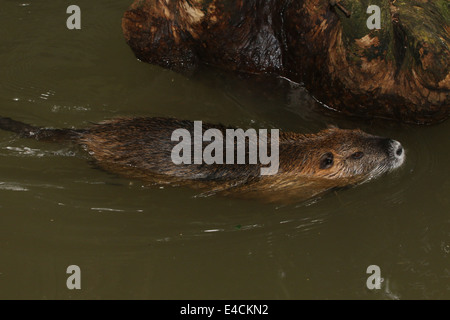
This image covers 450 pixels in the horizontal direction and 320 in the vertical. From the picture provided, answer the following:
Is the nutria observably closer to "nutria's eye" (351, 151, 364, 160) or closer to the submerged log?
"nutria's eye" (351, 151, 364, 160)

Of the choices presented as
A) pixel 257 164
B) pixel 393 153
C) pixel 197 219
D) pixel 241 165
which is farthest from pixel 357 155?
pixel 197 219

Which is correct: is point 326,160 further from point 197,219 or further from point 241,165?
point 197,219

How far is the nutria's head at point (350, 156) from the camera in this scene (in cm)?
361

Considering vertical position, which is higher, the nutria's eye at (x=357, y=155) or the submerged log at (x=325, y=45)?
the submerged log at (x=325, y=45)

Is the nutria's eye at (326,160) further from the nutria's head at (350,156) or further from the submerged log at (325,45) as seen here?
the submerged log at (325,45)

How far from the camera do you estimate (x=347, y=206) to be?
3.50m

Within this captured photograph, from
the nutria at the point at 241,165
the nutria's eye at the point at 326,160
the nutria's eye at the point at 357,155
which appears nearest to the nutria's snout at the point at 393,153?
the nutria at the point at 241,165

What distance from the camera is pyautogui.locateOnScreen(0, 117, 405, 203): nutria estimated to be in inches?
134

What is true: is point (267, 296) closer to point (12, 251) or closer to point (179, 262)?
point (179, 262)

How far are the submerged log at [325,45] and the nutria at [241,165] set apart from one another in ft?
1.31

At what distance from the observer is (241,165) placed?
11.3ft

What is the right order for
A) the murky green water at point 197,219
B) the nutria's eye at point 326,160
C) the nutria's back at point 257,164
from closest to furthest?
the murky green water at point 197,219 → the nutria's back at point 257,164 → the nutria's eye at point 326,160

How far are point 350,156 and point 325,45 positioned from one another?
81cm

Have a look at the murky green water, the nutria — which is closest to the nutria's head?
the nutria
